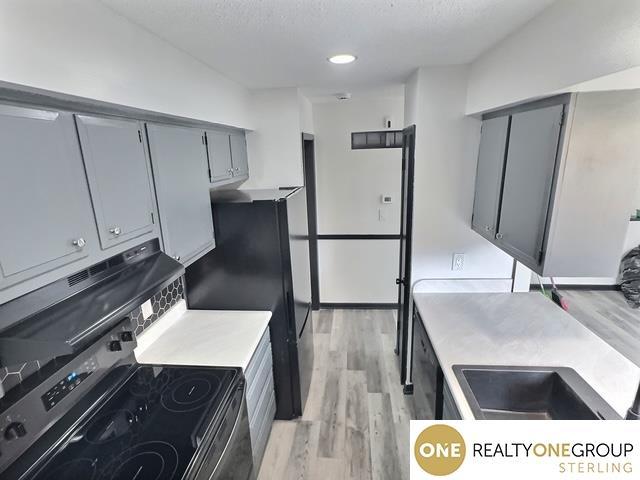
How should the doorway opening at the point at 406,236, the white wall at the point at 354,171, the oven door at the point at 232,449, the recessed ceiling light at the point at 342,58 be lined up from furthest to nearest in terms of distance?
the white wall at the point at 354,171, the doorway opening at the point at 406,236, the recessed ceiling light at the point at 342,58, the oven door at the point at 232,449

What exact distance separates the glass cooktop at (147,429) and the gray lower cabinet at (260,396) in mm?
305

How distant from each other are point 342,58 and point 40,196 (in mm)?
1669

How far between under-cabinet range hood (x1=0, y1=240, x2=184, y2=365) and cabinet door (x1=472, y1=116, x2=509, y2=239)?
5.78 feet

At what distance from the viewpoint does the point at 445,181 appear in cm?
236

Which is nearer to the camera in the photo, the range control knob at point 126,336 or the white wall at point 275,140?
the range control knob at point 126,336

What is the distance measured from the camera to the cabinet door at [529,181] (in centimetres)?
138

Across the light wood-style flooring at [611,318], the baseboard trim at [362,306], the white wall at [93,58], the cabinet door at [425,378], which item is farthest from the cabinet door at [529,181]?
the baseboard trim at [362,306]

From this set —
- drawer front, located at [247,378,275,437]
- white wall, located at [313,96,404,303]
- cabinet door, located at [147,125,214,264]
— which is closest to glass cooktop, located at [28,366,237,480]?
drawer front, located at [247,378,275,437]

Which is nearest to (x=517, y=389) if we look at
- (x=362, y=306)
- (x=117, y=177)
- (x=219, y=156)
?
(x=117, y=177)

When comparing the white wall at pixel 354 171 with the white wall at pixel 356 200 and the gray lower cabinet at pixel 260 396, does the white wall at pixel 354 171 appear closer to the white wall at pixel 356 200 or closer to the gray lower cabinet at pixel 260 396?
the white wall at pixel 356 200

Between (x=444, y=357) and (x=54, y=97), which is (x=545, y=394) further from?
(x=54, y=97)

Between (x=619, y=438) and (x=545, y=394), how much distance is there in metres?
0.55

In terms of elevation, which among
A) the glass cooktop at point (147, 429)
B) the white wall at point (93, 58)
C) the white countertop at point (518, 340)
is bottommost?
the glass cooktop at point (147, 429)

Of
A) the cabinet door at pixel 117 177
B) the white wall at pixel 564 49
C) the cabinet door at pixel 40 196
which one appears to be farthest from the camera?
the cabinet door at pixel 117 177
